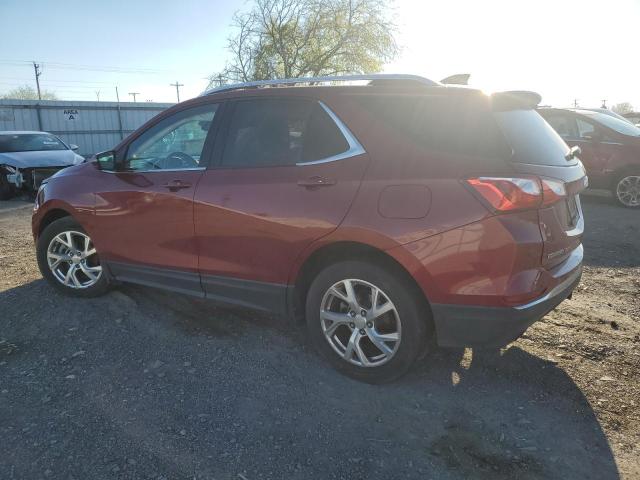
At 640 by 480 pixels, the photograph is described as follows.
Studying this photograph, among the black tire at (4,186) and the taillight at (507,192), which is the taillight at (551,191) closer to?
the taillight at (507,192)

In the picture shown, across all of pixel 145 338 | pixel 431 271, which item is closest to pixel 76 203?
pixel 145 338

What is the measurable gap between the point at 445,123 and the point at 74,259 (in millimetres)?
3424

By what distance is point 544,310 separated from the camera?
2.67 metres

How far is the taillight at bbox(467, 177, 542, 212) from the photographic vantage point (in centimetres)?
247

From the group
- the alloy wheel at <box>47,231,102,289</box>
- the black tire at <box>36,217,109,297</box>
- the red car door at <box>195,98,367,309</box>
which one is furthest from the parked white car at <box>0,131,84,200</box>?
the red car door at <box>195,98,367,309</box>

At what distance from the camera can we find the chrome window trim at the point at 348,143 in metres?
2.89

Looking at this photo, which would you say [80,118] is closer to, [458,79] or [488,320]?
[458,79]

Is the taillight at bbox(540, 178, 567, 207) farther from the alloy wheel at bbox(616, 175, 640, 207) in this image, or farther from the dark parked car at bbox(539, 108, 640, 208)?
the alloy wheel at bbox(616, 175, 640, 207)

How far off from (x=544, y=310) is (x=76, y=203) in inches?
146

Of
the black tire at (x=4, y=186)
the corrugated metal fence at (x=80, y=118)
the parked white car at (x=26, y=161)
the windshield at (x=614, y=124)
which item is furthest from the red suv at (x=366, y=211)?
the corrugated metal fence at (x=80, y=118)

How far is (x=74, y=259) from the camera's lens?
441cm

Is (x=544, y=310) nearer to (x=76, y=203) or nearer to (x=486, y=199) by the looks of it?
(x=486, y=199)

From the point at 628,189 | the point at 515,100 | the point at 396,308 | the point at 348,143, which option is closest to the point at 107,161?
the point at 348,143

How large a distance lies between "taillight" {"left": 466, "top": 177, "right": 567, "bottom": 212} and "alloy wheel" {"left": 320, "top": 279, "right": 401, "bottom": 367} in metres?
0.79
